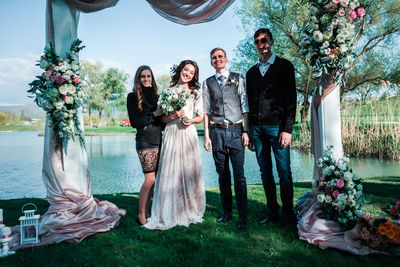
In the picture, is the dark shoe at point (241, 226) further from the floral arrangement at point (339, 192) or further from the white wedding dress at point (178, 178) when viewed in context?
the floral arrangement at point (339, 192)

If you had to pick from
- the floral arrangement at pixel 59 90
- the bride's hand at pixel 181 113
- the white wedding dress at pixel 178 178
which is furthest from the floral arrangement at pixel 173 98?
the floral arrangement at pixel 59 90

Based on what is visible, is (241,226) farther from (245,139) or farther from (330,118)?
(330,118)

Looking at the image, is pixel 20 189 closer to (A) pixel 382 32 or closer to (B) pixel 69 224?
(B) pixel 69 224

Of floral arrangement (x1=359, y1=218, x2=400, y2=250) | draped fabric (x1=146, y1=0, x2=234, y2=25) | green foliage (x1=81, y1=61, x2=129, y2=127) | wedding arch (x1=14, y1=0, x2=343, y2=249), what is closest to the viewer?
floral arrangement (x1=359, y1=218, x2=400, y2=250)

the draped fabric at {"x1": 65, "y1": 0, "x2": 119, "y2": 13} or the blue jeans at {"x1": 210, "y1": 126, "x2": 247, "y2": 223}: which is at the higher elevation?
the draped fabric at {"x1": 65, "y1": 0, "x2": 119, "y2": 13}

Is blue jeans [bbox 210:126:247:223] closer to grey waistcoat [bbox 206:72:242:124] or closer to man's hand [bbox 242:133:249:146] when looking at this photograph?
man's hand [bbox 242:133:249:146]

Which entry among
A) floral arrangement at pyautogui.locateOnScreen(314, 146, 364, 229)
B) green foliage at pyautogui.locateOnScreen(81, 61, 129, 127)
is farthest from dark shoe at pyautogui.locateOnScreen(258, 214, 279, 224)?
green foliage at pyautogui.locateOnScreen(81, 61, 129, 127)

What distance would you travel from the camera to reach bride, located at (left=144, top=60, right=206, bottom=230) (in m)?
3.67

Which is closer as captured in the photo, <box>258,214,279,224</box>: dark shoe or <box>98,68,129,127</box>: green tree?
<box>258,214,279,224</box>: dark shoe

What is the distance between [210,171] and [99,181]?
367cm

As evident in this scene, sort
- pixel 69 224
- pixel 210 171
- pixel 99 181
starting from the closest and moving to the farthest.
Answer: pixel 69 224
pixel 99 181
pixel 210 171

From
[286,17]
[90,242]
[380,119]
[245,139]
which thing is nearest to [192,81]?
[245,139]

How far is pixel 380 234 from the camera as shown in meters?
2.71

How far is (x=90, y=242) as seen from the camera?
126 inches
